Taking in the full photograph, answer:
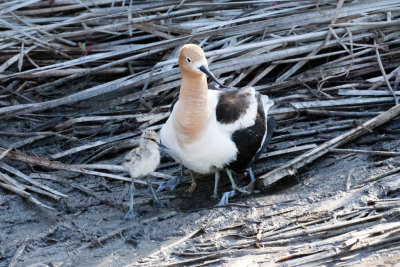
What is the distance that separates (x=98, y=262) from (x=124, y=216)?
808 millimetres

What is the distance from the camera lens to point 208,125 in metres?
5.73

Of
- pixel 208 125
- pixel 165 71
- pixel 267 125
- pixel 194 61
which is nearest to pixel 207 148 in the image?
pixel 208 125

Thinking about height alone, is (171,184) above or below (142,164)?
below

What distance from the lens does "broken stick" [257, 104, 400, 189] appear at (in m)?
6.01

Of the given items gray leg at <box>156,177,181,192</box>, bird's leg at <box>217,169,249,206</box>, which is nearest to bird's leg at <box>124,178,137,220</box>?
gray leg at <box>156,177,181,192</box>

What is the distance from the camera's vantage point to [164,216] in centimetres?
553

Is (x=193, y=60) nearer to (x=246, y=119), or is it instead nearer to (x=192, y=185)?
(x=246, y=119)

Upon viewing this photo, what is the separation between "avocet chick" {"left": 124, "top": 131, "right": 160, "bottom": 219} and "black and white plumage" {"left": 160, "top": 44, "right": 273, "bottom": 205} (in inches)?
7.9

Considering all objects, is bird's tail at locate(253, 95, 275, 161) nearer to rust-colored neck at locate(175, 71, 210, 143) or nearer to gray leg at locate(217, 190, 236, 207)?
gray leg at locate(217, 190, 236, 207)

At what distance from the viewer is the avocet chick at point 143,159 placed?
562 centimetres

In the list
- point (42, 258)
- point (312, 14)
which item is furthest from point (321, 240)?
point (312, 14)

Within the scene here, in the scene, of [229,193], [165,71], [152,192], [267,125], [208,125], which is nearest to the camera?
[208,125]

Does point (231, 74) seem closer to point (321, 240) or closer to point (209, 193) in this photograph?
point (209, 193)

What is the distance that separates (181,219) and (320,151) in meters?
1.51
